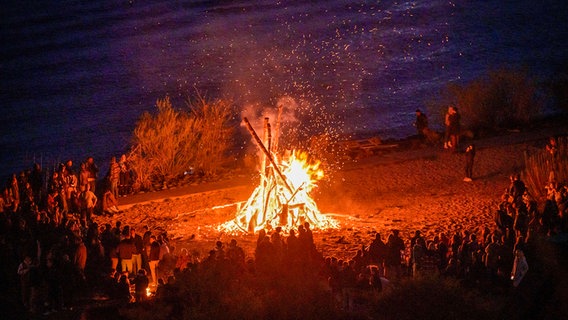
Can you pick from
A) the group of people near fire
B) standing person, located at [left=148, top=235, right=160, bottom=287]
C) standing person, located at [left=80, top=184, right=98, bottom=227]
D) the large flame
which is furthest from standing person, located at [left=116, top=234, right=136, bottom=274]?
standing person, located at [left=80, top=184, right=98, bottom=227]

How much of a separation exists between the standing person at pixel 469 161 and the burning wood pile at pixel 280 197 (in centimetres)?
451

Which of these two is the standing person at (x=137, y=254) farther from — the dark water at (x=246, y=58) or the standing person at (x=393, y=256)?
the dark water at (x=246, y=58)

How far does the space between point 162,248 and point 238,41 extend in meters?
45.3

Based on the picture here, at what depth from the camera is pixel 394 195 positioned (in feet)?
76.1

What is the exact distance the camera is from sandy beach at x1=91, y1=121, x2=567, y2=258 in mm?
20578

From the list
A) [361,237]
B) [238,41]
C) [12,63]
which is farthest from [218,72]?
[361,237]

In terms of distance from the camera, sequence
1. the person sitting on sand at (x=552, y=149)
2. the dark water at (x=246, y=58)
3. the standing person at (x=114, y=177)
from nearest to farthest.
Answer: the person sitting on sand at (x=552, y=149) < the standing person at (x=114, y=177) < the dark water at (x=246, y=58)

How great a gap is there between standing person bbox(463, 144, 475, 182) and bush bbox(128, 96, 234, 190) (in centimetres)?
742

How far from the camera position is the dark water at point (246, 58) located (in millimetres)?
45062

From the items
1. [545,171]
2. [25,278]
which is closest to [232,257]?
[25,278]

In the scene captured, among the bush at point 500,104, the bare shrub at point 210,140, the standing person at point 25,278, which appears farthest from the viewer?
the bush at point 500,104

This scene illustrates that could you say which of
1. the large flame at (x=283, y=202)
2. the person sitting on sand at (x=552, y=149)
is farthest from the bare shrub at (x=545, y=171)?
the large flame at (x=283, y=202)

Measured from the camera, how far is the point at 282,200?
20.4 m

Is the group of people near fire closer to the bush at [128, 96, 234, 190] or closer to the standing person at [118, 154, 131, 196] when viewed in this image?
the standing person at [118, 154, 131, 196]
